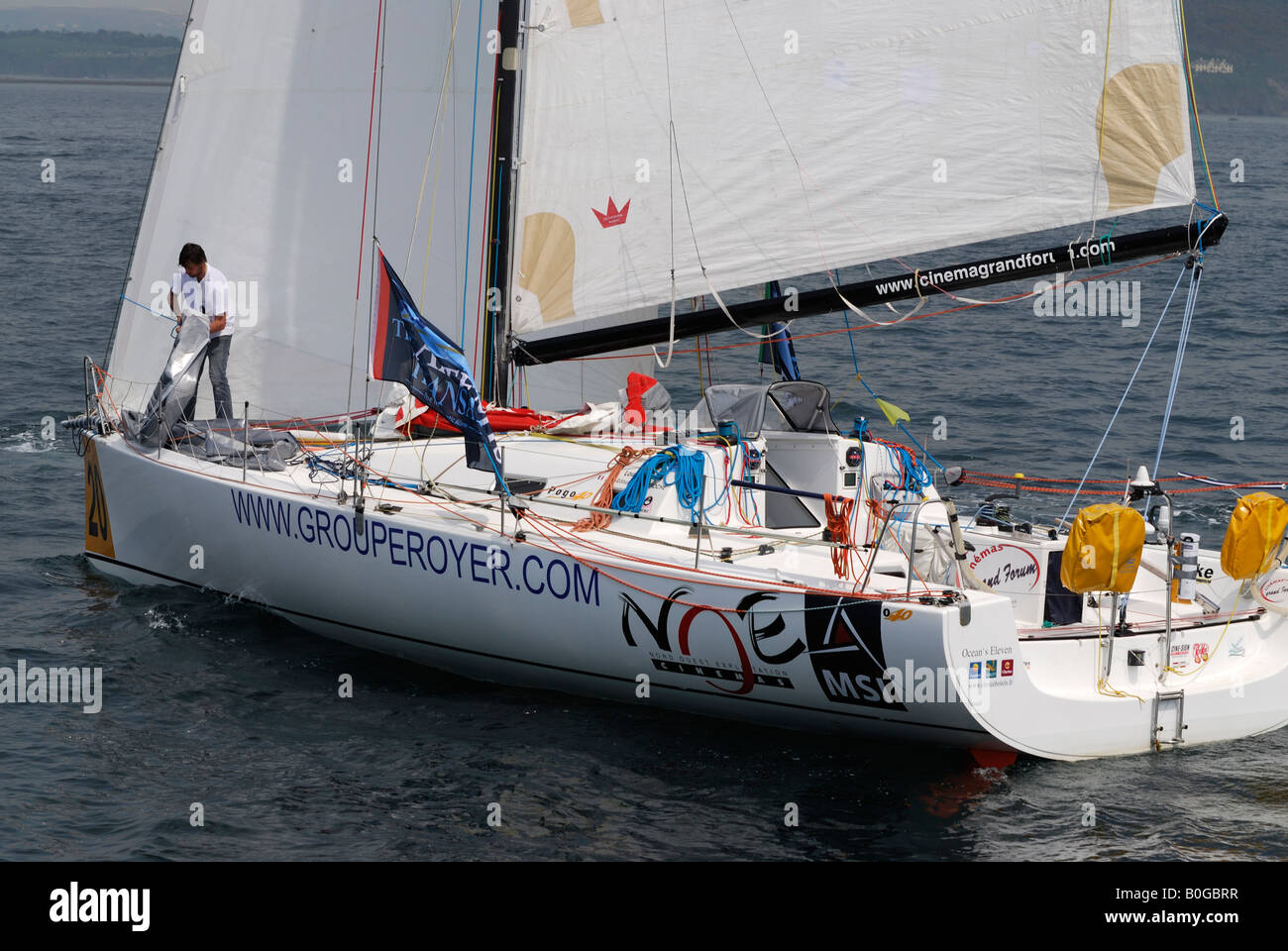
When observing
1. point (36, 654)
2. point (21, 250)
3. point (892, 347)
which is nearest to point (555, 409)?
point (36, 654)

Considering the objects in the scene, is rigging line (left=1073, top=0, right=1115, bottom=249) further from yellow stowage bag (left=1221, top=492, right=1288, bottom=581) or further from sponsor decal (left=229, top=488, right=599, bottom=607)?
sponsor decal (left=229, top=488, right=599, bottom=607)

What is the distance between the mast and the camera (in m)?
12.0

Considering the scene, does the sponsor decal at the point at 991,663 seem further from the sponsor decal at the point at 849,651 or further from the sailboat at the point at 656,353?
the sponsor decal at the point at 849,651

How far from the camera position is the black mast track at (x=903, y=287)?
33.5 ft

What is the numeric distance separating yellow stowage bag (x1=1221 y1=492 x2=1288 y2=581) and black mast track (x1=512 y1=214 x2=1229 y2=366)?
5.64 ft

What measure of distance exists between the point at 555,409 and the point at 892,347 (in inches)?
480

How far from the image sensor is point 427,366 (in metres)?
10.9

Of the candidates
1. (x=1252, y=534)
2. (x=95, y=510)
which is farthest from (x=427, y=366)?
(x=1252, y=534)

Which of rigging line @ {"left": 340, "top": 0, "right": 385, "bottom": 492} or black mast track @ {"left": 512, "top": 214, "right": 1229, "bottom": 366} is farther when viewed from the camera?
rigging line @ {"left": 340, "top": 0, "right": 385, "bottom": 492}

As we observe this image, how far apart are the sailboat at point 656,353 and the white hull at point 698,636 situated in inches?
→ 1.1

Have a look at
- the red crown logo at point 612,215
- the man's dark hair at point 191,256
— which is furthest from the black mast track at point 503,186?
the man's dark hair at point 191,256

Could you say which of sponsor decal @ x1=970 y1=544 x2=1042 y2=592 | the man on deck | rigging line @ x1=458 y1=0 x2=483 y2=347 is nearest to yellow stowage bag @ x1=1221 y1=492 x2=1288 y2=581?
sponsor decal @ x1=970 y1=544 x2=1042 y2=592

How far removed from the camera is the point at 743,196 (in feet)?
37.5

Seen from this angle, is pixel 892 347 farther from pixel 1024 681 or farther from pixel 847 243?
pixel 1024 681
